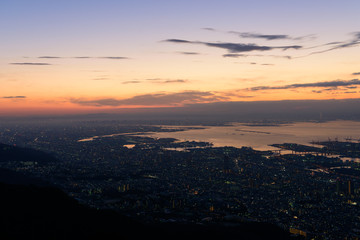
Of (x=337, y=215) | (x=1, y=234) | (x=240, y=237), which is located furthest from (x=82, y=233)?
(x=337, y=215)

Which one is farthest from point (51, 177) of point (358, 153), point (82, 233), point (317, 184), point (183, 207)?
point (358, 153)

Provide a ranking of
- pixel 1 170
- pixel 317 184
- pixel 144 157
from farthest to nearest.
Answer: pixel 144 157 → pixel 317 184 → pixel 1 170

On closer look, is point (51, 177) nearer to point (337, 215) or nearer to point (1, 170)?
point (1, 170)

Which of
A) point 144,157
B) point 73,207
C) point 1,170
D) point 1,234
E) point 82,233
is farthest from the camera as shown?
point 144,157

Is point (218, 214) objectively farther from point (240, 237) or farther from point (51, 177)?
point (51, 177)

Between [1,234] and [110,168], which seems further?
[110,168]

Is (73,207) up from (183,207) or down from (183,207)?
up
